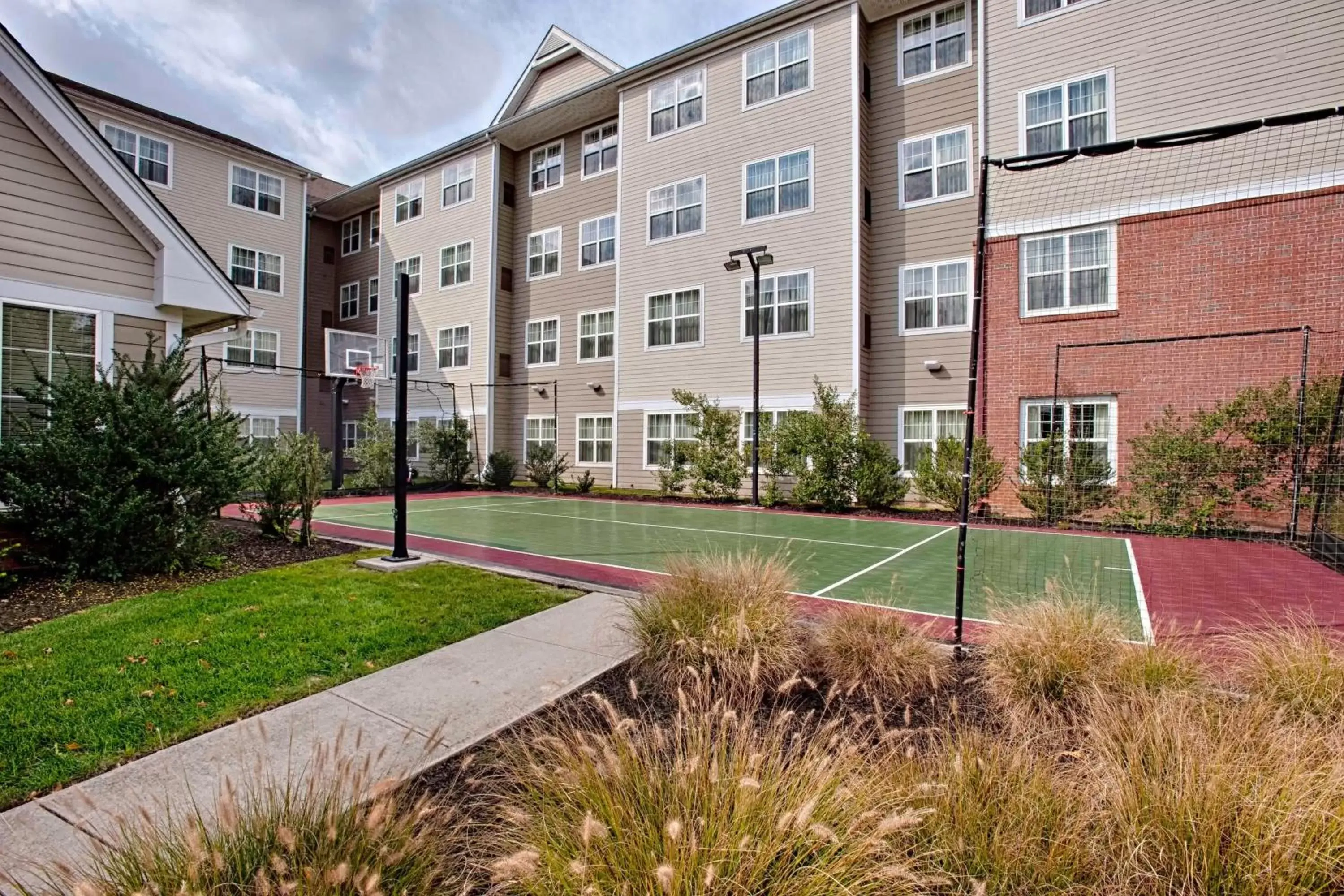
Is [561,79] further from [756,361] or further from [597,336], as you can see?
[756,361]


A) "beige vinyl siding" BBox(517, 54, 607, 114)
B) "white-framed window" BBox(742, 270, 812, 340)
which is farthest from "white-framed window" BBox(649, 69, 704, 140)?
"white-framed window" BBox(742, 270, 812, 340)

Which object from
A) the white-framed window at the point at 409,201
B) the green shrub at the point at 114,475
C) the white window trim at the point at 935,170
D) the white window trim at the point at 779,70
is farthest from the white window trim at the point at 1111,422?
the white-framed window at the point at 409,201

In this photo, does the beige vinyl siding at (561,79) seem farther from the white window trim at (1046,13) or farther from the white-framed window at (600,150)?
the white window trim at (1046,13)

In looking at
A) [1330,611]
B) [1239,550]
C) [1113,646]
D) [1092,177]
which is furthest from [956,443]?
A: [1113,646]

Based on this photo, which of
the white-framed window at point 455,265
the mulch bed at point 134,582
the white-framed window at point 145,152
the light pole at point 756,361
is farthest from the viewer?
the white-framed window at point 455,265

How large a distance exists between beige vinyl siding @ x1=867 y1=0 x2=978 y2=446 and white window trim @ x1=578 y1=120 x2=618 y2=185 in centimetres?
848

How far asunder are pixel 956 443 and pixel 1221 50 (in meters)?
9.41

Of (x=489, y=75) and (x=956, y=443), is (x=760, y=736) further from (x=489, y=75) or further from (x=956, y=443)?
(x=489, y=75)

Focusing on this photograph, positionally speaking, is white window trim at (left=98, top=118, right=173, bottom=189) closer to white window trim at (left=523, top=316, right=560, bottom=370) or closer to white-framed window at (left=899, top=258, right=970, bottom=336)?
white window trim at (left=523, top=316, right=560, bottom=370)

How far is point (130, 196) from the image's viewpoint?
825cm

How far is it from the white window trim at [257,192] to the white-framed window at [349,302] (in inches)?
167

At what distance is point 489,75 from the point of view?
24.8 metres

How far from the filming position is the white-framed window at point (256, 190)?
84.5ft

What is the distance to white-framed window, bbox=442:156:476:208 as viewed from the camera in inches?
1007
